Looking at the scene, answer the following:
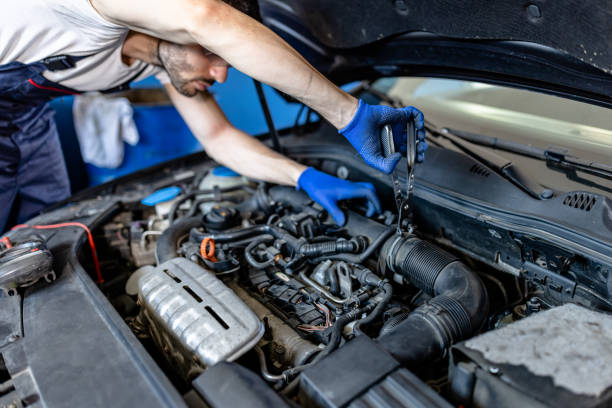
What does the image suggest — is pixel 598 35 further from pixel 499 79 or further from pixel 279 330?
pixel 279 330

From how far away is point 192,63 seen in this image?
1.61 metres

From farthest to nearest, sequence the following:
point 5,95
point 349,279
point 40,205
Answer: point 40,205 < point 5,95 < point 349,279

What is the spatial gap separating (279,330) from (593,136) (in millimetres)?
1138

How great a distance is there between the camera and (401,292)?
138 centimetres

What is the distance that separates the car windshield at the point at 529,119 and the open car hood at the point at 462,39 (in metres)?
0.19

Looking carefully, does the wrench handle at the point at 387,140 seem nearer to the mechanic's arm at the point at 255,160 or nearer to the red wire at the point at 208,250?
the mechanic's arm at the point at 255,160

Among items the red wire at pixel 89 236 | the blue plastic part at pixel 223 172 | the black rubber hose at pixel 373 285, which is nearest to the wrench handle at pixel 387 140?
the black rubber hose at pixel 373 285

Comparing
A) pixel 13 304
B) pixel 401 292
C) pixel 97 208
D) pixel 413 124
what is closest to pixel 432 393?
pixel 401 292

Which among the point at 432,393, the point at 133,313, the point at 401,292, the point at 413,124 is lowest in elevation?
the point at 133,313

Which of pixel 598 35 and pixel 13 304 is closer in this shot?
pixel 598 35

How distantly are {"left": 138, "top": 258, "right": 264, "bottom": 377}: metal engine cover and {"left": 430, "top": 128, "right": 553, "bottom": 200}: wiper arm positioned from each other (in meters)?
0.86

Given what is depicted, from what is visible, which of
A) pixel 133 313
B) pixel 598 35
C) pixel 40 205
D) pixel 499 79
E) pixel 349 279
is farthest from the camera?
pixel 40 205

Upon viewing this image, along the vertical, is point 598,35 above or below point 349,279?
above

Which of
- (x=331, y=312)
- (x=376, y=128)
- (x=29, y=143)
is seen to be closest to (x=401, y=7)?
(x=376, y=128)
